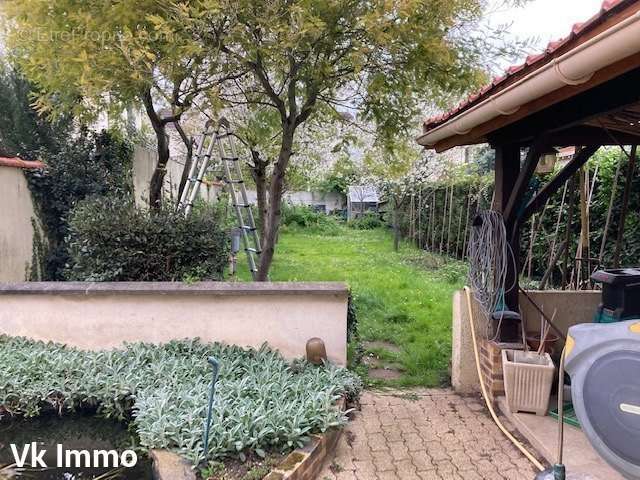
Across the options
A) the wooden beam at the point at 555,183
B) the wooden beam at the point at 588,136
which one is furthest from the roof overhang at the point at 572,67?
the wooden beam at the point at 588,136

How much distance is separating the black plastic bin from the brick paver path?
1.11 metres

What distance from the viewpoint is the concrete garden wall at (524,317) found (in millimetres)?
3928

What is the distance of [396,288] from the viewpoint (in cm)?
741

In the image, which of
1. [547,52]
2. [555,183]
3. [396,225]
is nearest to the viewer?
[547,52]

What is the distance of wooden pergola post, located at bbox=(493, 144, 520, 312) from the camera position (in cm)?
373

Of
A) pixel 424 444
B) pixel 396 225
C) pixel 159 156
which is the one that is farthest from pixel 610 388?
pixel 396 225

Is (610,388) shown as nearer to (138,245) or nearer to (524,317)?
(524,317)

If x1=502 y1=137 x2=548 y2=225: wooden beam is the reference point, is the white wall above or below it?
below

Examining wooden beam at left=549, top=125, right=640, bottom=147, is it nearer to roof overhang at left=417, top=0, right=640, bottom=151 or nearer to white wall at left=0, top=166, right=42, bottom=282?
roof overhang at left=417, top=0, right=640, bottom=151

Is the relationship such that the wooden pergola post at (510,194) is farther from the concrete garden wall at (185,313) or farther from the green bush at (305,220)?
the green bush at (305,220)

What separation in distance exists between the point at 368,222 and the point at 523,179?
15181mm

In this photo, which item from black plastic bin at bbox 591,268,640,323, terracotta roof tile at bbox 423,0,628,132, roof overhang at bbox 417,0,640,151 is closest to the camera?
roof overhang at bbox 417,0,640,151

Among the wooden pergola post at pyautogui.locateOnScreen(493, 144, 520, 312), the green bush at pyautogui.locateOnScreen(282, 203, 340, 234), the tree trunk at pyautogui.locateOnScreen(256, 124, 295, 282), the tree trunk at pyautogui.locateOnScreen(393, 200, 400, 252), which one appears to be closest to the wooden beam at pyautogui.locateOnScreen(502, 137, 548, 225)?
the wooden pergola post at pyautogui.locateOnScreen(493, 144, 520, 312)

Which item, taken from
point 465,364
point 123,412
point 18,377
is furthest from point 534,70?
point 18,377
